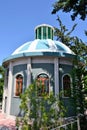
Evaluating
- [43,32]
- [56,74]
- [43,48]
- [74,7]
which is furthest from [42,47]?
[74,7]

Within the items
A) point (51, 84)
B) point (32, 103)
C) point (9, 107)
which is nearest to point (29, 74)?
point (51, 84)

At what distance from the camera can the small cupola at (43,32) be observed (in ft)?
63.2

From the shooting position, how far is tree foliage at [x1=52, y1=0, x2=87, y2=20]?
11.8 meters

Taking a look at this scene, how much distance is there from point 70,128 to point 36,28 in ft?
42.3

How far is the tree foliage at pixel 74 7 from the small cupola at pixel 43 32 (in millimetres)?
6599

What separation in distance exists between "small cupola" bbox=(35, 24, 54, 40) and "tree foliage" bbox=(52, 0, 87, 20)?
21.7 ft

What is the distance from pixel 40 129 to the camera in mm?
9750

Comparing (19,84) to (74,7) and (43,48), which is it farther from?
(74,7)

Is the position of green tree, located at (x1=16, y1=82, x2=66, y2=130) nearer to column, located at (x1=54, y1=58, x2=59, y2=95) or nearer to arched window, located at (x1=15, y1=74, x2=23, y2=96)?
column, located at (x1=54, y1=58, x2=59, y2=95)

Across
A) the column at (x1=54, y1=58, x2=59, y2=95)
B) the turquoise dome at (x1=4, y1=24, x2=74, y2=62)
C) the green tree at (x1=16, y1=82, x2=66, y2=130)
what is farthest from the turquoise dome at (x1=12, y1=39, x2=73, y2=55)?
the green tree at (x1=16, y1=82, x2=66, y2=130)

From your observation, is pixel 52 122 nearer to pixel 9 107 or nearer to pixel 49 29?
pixel 9 107

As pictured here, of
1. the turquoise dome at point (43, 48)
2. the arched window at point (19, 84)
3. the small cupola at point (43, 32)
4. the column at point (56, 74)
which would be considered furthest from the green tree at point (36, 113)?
the small cupola at point (43, 32)

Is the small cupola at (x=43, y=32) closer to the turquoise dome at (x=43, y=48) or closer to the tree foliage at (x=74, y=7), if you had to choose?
the turquoise dome at (x=43, y=48)

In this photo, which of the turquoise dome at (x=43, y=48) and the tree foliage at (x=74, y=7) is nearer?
the tree foliage at (x=74, y=7)
